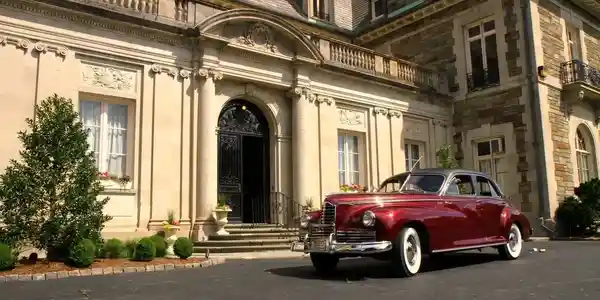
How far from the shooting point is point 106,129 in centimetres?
1154

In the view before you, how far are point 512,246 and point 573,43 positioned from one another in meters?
13.6

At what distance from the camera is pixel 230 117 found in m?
13.9

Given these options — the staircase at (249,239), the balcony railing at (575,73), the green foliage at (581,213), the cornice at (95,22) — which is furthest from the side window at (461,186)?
the balcony railing at (575,73)

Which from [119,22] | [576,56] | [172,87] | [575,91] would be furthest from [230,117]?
[576,56]

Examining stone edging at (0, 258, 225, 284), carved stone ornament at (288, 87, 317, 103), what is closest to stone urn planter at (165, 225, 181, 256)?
stone edging at (0, 258, 225, 284)

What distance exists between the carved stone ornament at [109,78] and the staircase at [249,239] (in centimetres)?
409

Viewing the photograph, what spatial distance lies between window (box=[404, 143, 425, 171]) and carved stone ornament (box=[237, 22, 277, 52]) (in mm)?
6655

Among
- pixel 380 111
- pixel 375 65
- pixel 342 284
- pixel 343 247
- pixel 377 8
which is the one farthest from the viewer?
pixel 377 8

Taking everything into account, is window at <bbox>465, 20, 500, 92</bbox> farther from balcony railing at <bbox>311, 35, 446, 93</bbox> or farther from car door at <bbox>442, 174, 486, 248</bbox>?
car door at <bbox>442, 174, 486, 248</bbox>

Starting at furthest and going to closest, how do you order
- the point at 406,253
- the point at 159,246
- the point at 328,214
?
the point at 159,246, the point at 328,214, the point at 406,253

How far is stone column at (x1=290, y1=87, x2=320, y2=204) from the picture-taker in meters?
14.1

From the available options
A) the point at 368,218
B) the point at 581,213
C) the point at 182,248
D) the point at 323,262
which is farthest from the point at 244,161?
the point at 581,213

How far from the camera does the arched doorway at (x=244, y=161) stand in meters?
13.6

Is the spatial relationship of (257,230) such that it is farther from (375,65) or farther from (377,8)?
(377,8)
